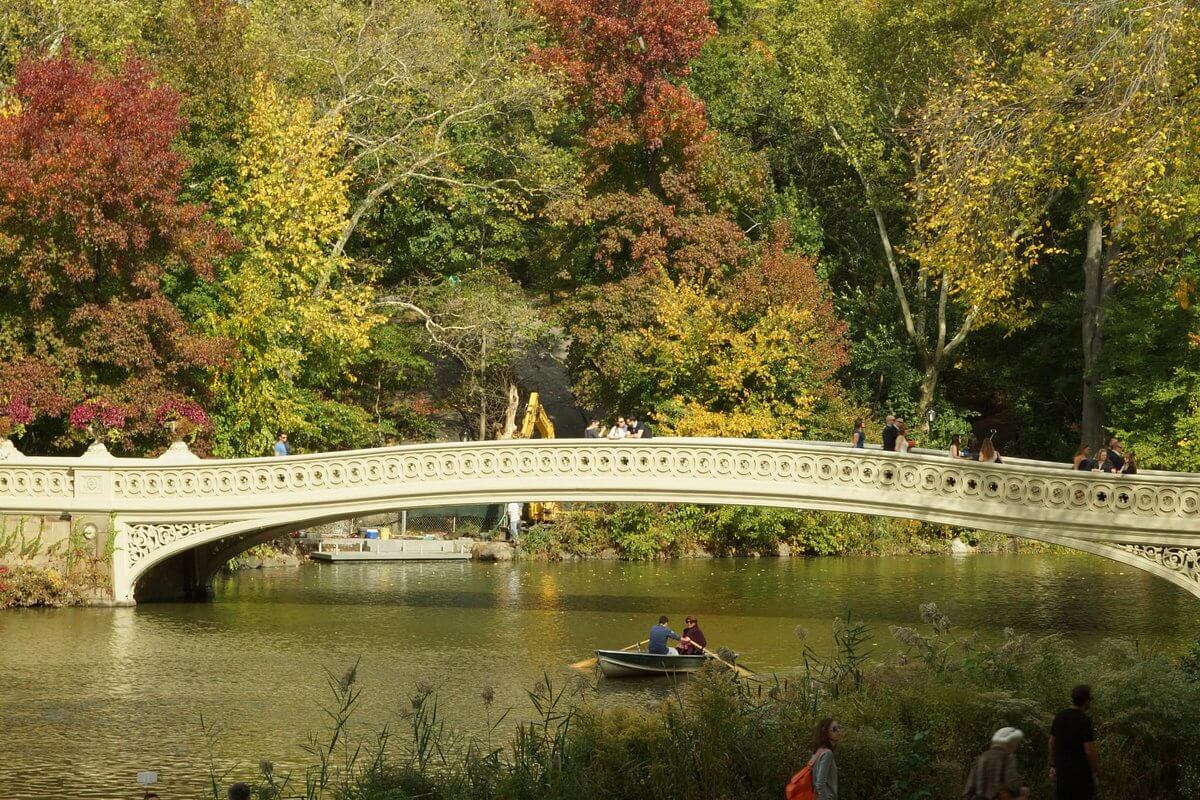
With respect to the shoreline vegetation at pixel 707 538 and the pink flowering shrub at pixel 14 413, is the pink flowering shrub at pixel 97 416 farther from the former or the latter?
the shoreline vegetation at pixel 707 538

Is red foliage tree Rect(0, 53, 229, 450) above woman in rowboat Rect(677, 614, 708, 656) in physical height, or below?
above

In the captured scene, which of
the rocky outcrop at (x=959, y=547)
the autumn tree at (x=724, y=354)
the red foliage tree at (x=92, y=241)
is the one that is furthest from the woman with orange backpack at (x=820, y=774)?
the rocky outcrop at (x=959, y=547)

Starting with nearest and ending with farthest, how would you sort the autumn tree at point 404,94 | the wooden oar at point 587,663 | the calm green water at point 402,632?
1. the calm green water at point 402,632
2. the wooden oar at point 587,663
3. the autumn tree at point 404,94

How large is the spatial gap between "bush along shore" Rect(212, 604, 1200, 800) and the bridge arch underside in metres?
9.36

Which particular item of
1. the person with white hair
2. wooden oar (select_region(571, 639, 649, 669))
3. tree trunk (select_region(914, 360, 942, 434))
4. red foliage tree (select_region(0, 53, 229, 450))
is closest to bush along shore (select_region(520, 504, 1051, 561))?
tree trunk (select_region(914, 360, 942, 434))

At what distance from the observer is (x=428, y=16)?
4134 centimetres

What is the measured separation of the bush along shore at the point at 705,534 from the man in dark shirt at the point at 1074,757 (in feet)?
86.4

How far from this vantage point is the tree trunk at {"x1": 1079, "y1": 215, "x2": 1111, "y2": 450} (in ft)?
128

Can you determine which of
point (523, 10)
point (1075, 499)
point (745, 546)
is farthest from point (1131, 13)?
point (523, 10)

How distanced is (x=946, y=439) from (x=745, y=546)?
6.37m

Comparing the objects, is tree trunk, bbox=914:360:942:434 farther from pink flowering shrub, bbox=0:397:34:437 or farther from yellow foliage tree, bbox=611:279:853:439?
pink flowering shrub, bbox=0:397:34:437

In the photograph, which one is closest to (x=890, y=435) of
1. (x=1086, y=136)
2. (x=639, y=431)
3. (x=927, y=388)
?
(x=639, y=431)

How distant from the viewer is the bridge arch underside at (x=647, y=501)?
25969 millimetres

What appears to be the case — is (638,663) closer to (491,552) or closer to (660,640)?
(660,640)
